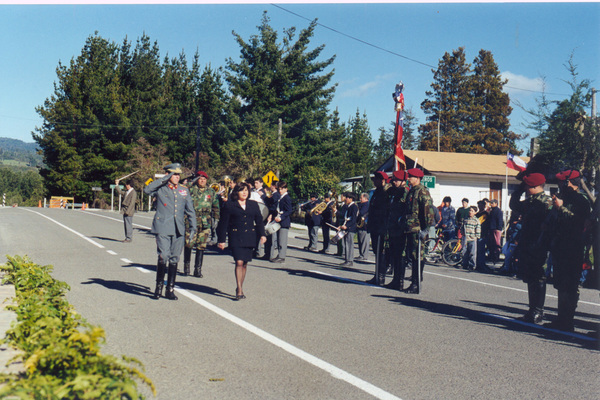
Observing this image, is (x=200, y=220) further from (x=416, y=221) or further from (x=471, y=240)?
(x=471, y=240)

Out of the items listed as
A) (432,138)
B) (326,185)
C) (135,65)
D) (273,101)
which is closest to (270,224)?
(326,185)

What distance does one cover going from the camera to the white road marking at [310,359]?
4906 mm

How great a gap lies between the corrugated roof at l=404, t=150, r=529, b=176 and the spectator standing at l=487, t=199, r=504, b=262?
2377 centimetres

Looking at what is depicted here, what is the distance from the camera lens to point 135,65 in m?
78.2

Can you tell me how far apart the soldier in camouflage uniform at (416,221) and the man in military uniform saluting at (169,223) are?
3.76 metres

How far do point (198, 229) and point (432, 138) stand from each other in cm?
6155

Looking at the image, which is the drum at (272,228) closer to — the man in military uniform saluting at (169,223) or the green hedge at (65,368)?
the man in military uniform saluting at (169,223)

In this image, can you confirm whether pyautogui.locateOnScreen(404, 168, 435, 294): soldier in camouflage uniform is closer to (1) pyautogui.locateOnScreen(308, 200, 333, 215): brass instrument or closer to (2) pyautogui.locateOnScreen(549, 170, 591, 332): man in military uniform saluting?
(2) pyautogui.locateOnScreen(549, 170, 591, 332): man in military uniform saluting

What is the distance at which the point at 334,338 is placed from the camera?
22.2 feet

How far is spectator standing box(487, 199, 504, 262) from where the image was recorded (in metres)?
16.3

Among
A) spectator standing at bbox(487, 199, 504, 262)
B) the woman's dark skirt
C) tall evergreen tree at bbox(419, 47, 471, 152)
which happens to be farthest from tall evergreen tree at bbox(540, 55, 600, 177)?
tall evergreen tree at bbox(419, 47, 471, 152)

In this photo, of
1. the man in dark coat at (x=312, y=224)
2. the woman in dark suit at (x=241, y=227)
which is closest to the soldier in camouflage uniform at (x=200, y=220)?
the woman in dark suit at (x=241, y=227)

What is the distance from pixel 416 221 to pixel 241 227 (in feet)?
10.2

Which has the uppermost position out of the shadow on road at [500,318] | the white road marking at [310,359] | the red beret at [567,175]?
the red beret at [567,175]
